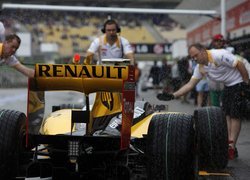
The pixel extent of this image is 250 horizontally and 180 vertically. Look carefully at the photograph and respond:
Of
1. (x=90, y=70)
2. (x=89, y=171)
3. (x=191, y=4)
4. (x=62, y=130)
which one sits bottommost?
(x=89, y=171)

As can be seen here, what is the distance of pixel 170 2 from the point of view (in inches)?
1139

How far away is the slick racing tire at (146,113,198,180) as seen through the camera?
4.90 m

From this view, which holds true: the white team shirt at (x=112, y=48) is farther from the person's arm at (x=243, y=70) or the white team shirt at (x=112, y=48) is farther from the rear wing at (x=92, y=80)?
the rear wing at (x=92, y=80)

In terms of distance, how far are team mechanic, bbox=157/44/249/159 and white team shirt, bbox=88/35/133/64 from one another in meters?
0.94

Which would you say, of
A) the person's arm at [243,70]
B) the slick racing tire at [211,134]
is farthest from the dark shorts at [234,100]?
the slick racing tire at [211,134]

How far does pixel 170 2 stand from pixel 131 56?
21.7 m

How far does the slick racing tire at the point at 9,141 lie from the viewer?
16.5ft

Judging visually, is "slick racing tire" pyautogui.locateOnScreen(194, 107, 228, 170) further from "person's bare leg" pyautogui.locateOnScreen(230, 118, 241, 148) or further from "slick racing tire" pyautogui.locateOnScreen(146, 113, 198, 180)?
"person's bare leg" pyautogui.locateOnScreen(230, 118, 241, 148)

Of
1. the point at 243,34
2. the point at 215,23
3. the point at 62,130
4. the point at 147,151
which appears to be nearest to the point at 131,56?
the point at 62,130

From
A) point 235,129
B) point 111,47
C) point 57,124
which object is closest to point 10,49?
point 57,124

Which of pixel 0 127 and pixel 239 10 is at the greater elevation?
pixel 239 10

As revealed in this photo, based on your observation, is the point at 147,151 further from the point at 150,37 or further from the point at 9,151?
the point at 150,37

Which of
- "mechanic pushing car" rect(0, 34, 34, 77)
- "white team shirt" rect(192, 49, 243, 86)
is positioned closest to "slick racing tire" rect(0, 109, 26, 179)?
"mechanic pushing car" rect(0, 34, 34, 77)

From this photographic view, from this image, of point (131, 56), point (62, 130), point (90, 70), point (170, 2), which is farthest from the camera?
→ point (170, 2)
